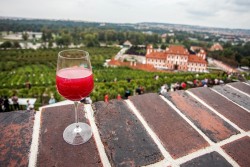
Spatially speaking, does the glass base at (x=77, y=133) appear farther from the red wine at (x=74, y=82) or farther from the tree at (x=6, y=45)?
the tree at (x=6, y=45)

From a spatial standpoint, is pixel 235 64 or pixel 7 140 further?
pixel 235 64

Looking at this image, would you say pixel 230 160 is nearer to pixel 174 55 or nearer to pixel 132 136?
pixel 132 136

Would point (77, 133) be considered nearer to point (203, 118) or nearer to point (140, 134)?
point (140, 134)

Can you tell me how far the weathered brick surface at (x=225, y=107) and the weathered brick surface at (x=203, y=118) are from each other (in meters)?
0.09

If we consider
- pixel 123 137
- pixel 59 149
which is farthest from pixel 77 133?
pixel 123 137

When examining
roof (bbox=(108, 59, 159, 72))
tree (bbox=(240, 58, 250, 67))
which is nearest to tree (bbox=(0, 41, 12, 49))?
roof (bbox=(108, 59, 159, 72))

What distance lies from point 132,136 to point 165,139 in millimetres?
200

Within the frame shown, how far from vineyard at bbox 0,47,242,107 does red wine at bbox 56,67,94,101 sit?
12.0 m

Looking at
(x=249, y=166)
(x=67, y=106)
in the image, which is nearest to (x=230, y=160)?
(x=249, y=166)

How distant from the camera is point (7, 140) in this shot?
111 cm

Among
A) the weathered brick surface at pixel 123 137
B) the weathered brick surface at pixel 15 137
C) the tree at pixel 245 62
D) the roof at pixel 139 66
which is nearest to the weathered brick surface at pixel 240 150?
the weathered brick surface at pixel 123 137

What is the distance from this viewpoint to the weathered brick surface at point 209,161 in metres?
0.99

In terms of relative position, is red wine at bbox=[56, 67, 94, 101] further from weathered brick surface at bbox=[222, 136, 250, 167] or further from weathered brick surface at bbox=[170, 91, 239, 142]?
weathered brick surface at bbox=[222, 136, 250, 167]

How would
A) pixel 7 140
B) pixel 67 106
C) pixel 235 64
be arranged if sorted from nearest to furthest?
1. pixel 7 140
2. pixel 67 106
3. pixel 235 64
